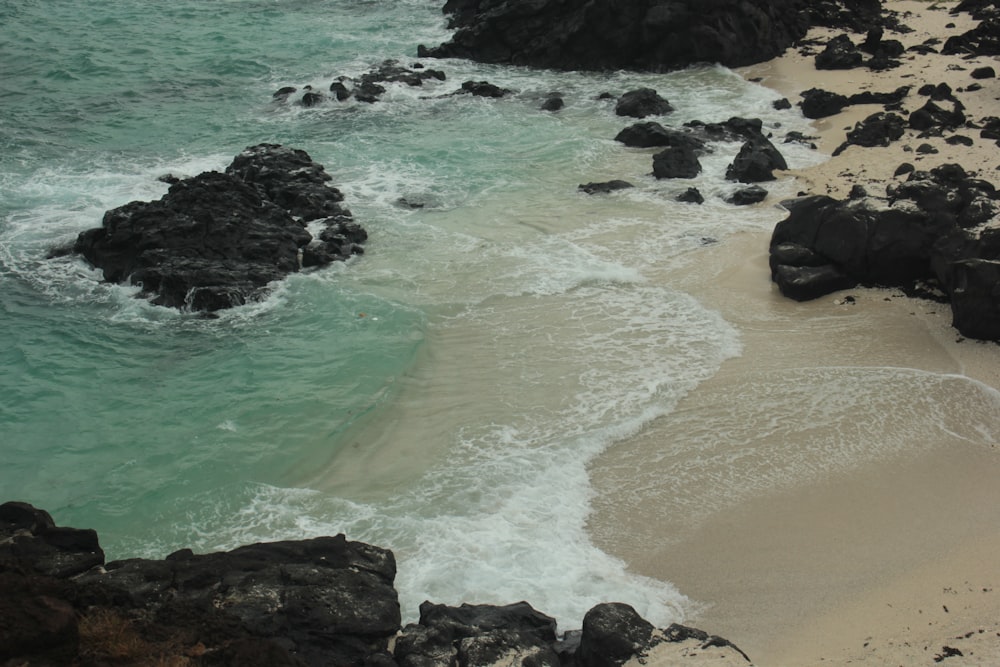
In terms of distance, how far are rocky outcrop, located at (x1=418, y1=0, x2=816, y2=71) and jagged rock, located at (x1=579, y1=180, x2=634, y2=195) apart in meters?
12.8

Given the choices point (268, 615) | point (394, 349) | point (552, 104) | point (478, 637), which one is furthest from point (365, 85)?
point (478, 637)

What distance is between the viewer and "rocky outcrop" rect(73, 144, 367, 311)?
1709 cm

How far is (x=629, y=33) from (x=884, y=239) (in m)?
19.5

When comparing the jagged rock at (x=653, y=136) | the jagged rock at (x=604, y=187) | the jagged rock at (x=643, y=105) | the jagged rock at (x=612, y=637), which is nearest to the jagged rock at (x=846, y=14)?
the jagged rock at (x=643, y=105)

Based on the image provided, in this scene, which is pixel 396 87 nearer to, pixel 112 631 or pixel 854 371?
pixel 854 371

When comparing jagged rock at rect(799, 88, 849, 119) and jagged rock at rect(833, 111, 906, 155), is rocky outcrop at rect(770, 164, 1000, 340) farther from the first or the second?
jagged rock at rect(799, 88, 849, 119)

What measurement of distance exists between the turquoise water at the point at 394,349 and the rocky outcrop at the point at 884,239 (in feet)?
6.87

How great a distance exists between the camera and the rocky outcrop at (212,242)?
17.1 meters

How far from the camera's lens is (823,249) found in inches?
642

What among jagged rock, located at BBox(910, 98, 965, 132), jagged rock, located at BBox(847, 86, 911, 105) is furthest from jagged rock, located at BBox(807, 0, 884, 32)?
jagged rock, located at BBox(910, 98, 965, 132)

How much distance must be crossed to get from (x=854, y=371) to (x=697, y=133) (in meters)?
13.0

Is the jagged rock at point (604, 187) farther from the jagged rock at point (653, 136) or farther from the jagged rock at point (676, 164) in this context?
the jagged rock at point (653, 136)

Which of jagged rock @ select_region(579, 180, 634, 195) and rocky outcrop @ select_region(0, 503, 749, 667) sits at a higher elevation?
jagged rock @ select_region(579, 180, 634, 195)

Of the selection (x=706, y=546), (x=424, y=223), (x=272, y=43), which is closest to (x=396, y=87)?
(x=272, y=43)
